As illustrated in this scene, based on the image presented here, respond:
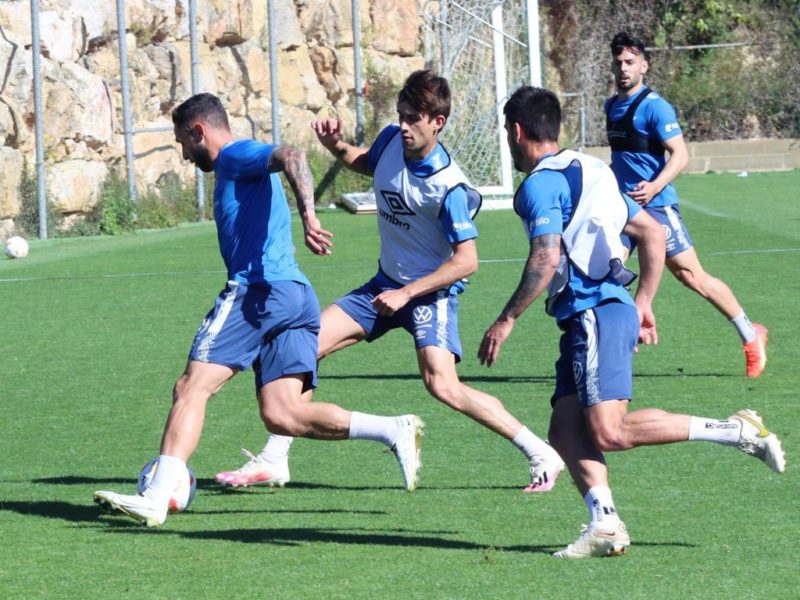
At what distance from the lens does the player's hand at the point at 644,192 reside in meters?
9.83

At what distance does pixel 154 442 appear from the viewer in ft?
27.0

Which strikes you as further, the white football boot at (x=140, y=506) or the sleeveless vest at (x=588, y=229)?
the white football boot at (x=140, y=506)

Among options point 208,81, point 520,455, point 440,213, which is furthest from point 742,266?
point 208,81

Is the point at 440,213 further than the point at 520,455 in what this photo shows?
No

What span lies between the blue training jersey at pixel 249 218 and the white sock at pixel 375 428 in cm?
66

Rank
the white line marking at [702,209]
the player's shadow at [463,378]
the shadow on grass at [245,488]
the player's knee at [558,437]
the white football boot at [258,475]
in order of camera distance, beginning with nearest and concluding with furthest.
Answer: the player's knee at [558,437] < the shadow on grass at [245,488] < the white football boot at [258,475] < the player's shadow at [463,378] < the white line marking at [702,209]

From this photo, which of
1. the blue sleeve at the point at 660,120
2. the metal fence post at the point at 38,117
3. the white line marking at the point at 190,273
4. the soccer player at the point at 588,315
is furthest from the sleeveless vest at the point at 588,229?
the metal fence post at the point at 38,117

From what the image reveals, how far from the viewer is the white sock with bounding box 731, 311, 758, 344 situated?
9.96 meters

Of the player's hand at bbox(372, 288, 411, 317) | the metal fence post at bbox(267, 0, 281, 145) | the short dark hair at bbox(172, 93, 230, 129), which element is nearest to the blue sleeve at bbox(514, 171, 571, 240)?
the player's hand at bbox(372, 288, 411, 317)

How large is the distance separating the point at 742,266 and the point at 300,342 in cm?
1000

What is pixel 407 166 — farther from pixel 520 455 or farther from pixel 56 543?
pixel 56 543

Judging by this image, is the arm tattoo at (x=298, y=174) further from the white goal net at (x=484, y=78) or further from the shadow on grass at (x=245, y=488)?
the white goal net at (x=484, y=78)

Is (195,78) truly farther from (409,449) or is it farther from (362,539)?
(362,539)

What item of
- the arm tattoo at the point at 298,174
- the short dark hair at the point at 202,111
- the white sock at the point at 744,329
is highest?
the short dark hair at the point at 202,111
